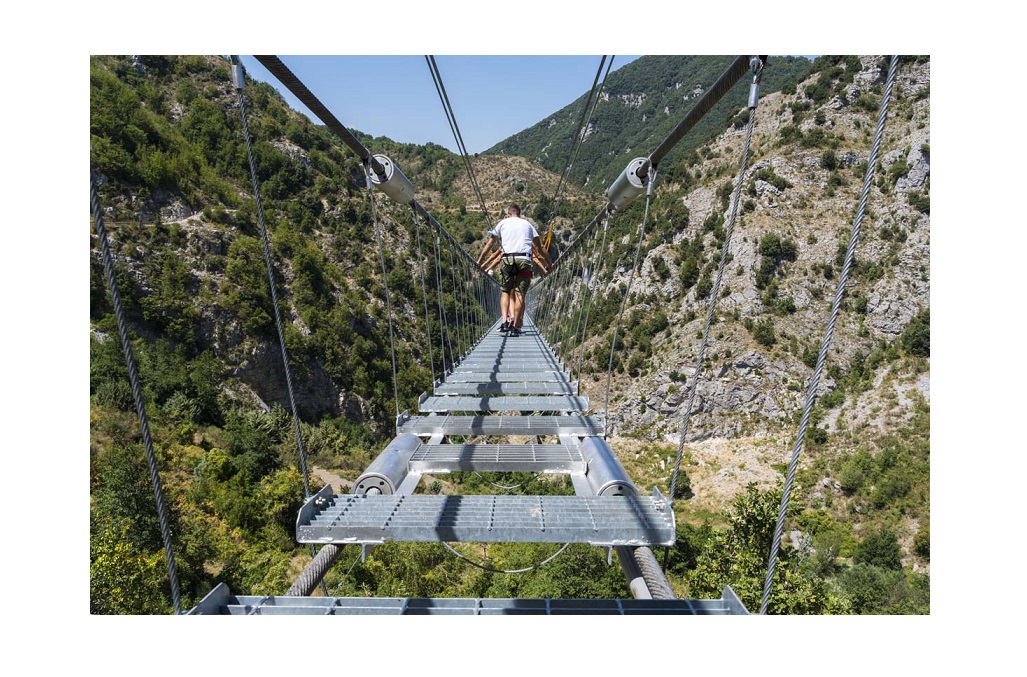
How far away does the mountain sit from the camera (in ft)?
164

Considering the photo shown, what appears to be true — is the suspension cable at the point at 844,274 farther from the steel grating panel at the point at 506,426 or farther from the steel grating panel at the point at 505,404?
the steel grating panel at the point at 505,404

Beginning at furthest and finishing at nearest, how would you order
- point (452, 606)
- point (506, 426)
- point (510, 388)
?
point (510, 388), point (506, 426), point (452, 606)

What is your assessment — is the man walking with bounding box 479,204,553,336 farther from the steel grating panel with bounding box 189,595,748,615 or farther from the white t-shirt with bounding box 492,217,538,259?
the steel grating panel with bounding box 189,595,748,615

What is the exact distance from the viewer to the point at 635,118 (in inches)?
2491

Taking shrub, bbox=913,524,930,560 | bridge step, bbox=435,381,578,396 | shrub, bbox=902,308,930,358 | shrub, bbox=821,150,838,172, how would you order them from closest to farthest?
bridge step, bbox=435,381,578,396, shrub, bbox=913,524,930,560, shrub, bbox=902,308,930,358, shrub, bbox=821,150,838,172

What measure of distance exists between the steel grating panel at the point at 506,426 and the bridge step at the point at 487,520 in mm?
842

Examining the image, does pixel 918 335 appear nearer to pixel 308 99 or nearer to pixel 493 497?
pixel 493 497

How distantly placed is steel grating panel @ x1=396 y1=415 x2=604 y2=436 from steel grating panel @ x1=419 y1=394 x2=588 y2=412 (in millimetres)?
182

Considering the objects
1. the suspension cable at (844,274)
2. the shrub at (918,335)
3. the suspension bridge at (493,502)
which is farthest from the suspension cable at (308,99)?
the shrub at (918,335)

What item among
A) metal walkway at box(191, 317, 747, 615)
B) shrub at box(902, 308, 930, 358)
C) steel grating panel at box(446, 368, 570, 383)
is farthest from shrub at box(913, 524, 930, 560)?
metal walkway at box(191, 317, 747, 615)

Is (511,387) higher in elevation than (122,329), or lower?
lower

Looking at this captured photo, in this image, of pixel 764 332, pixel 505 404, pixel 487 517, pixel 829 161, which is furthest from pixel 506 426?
pixel 829 161

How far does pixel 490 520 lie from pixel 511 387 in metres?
2.15

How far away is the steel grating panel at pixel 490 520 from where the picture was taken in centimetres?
143
